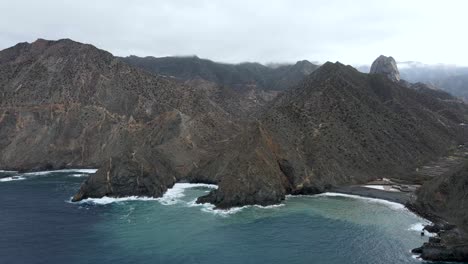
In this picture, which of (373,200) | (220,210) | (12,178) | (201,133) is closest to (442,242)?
(373,200)

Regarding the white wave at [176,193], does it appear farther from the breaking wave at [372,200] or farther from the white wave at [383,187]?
the white wave at [383,187]

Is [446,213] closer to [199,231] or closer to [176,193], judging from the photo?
[199,231]

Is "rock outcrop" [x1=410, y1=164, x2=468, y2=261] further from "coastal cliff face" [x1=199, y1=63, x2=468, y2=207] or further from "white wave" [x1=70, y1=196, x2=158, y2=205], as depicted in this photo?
"white wave" [x1=70, y1=196, x2=158, y2=205]

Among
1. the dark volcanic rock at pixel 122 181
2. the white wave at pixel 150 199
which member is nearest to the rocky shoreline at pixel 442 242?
the white wave at pixel 150 199

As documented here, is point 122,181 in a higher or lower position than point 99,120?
lower

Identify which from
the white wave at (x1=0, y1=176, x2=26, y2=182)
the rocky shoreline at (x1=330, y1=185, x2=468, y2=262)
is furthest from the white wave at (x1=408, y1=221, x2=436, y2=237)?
the white wave at (x1=0, y1=176, x2=26, y2=182)

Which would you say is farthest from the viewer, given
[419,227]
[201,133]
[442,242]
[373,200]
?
[201,133]

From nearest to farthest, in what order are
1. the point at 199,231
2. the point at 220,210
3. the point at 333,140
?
the point at 199,231 → the point at 220,210 → the point at 333,140
